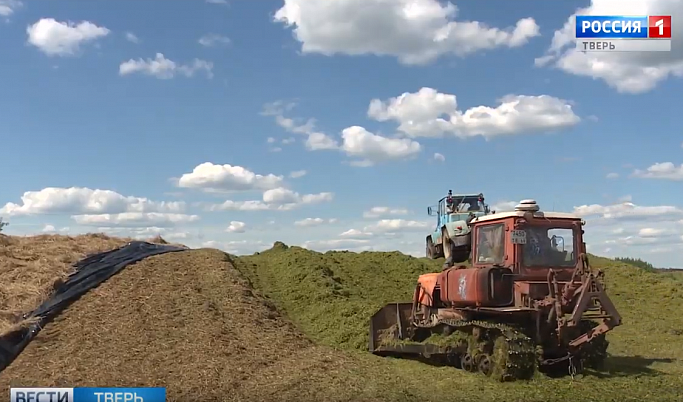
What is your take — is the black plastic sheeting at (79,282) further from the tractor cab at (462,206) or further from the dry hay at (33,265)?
the tractor cab at (462,206)

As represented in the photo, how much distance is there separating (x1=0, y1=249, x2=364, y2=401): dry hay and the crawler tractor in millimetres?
2506

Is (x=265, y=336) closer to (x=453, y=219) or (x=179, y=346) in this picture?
(x=179, y=346)

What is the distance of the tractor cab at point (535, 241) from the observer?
11.1m

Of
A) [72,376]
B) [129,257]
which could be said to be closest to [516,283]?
[72,376]

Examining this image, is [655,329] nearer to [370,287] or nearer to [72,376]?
[370,287]

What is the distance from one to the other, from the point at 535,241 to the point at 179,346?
735 cm

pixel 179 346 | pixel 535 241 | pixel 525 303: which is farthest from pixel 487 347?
pixel 179 346

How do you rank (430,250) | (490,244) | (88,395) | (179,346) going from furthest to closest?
1. (430,250)
2. (179,346)
3. (490,244)
4. (88,395)

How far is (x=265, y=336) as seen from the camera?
1491cm

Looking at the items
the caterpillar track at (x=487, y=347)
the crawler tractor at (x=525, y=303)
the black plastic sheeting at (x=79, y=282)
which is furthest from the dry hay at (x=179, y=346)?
the crawler tractor at (x=525, y=303)

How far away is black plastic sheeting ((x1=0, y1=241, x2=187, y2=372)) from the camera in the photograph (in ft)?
43.7

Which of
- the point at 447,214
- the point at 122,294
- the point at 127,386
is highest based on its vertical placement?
the point at 447,214

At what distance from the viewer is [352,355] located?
1376 centimetres

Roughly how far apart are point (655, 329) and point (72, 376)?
14.0 m
